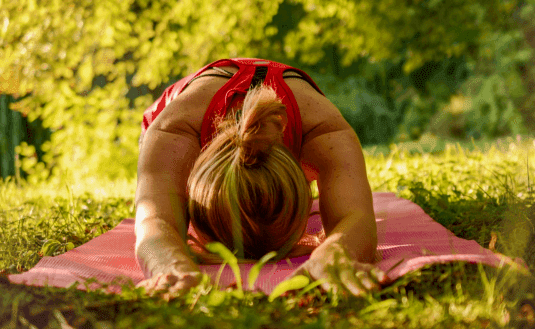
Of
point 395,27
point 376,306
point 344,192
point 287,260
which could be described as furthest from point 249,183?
point 395,27

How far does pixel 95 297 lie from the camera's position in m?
1.32

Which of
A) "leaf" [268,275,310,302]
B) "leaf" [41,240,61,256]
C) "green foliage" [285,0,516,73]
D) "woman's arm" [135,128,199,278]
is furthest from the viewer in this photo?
"green foliage" [285,0,516,73]

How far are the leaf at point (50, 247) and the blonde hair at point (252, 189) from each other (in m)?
0.86

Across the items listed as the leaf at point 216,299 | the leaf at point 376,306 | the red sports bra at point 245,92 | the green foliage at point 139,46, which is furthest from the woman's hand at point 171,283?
the green foliage at point 139,46

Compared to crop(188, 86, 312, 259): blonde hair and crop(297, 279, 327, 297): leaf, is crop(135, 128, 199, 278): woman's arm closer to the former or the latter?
crop(188, 86, 312, 259): blonde hair

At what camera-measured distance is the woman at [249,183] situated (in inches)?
60.9

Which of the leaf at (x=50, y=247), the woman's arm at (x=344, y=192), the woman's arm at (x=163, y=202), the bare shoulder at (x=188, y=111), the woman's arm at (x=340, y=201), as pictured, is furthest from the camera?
the leaf at (x=50, y=247)

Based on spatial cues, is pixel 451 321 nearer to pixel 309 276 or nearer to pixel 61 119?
pixel 309 276

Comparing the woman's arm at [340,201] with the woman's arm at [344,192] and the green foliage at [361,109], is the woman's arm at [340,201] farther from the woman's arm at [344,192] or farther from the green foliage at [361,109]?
the green foliage at [361,109]

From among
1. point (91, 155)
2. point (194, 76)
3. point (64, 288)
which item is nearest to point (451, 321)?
point (64, 288)

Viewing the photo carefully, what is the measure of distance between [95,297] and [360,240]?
0.91m

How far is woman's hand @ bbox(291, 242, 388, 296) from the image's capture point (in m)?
1.32

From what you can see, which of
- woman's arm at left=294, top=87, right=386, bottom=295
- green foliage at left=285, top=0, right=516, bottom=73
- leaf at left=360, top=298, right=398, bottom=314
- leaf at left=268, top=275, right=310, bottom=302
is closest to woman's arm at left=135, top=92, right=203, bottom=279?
leaf at left=268, top=275, right=310, bottom=302

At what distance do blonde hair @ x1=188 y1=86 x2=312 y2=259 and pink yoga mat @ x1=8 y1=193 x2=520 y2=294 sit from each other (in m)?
0.12
